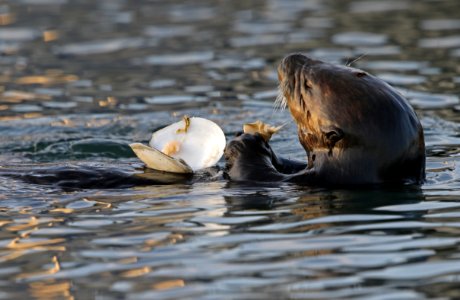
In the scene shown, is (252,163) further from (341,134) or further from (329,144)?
(341,134)

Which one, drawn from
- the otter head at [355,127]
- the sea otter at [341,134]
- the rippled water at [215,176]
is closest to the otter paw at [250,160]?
the sea otter at [341,134]

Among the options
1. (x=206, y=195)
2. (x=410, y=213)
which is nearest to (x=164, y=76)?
(x=206, y=195)

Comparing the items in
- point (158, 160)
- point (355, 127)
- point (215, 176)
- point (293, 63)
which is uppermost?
point (293, 63)

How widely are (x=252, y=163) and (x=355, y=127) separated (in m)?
0.67

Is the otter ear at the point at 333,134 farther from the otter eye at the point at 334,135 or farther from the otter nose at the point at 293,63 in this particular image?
the otter nose at the point at 293,63

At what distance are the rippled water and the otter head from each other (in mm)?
136

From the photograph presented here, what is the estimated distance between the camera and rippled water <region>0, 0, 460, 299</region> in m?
4.31

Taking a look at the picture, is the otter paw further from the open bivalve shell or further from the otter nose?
the otter nose

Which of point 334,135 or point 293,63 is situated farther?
point 293,63

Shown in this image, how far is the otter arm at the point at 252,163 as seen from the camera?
6020mm

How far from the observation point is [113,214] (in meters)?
5.45

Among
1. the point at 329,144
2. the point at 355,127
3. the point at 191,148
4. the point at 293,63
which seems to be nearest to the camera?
the point at 355,127

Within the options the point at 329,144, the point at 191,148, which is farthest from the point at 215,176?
the point at 329,144

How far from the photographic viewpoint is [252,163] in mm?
6055
